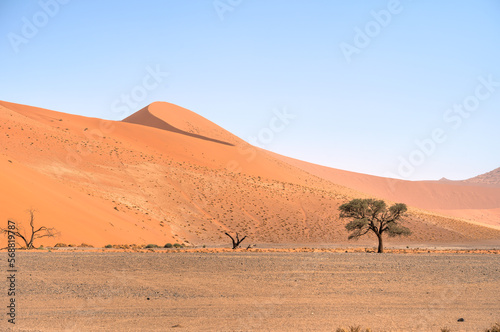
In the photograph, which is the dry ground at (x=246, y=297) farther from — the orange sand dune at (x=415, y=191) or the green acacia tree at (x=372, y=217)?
the orange sand dune at (x=415, y=191)

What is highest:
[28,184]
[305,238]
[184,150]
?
[184,150]

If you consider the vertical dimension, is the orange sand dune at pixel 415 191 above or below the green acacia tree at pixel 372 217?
above

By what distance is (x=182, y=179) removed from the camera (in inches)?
2638

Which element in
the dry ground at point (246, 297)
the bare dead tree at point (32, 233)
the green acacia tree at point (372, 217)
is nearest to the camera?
the dry ground at point (246, 297)

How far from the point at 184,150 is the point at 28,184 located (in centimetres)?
4391

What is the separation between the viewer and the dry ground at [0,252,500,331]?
11.2 metres

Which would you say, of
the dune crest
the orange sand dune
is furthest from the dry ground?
the orange sand dune

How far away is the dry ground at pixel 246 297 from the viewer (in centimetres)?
1116

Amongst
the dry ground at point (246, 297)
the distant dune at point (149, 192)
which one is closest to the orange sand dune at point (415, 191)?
the distant dune at point (149, 192)

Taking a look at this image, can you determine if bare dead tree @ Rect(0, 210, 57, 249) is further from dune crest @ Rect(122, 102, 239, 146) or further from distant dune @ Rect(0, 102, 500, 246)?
dune crest @ Rect(122, 102, 239, 146)

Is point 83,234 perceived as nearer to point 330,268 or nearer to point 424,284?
point 330,268

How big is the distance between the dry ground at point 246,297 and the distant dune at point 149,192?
62.5ft

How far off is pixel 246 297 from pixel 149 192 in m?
46.6

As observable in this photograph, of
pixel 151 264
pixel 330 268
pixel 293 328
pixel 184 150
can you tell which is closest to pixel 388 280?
pixel 330 268
